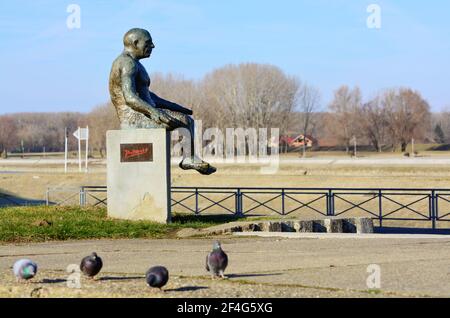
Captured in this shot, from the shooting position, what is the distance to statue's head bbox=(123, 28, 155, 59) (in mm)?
17516

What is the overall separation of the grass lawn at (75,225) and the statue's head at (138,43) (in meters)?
3.49

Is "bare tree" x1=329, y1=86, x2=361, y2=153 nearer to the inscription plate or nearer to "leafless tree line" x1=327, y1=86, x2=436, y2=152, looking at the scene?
"leafless tree line" x1=327, y1=86, x2=436, y2=152

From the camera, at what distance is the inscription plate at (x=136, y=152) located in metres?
17.3

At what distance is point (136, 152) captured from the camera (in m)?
17.4

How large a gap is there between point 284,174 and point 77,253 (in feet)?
123

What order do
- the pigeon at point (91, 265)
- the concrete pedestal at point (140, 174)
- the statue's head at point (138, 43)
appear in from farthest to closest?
the statue's head at point (138, 43) → the concrete pedestal at point (140, 174) → the pigeon at point (91, 265)

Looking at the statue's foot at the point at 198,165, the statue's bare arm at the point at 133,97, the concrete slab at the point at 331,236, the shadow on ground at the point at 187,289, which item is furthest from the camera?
the statue's foot at the point at 198,165

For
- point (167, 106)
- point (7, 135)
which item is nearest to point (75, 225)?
point (167, 106)

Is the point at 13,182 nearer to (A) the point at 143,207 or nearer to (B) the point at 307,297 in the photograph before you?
(A) the point at 143,207

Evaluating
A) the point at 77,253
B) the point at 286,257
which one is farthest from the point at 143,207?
the point at 286,257

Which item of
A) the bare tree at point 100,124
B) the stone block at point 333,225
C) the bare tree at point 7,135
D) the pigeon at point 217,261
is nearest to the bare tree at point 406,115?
the bare tree at point 100,124

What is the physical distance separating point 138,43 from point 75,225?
12.9 feet

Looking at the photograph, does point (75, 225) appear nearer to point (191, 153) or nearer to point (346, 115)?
point (191, 153)

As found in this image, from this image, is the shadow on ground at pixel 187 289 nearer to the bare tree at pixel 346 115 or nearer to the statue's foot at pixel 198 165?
the statue's foot at pixel 198 165
